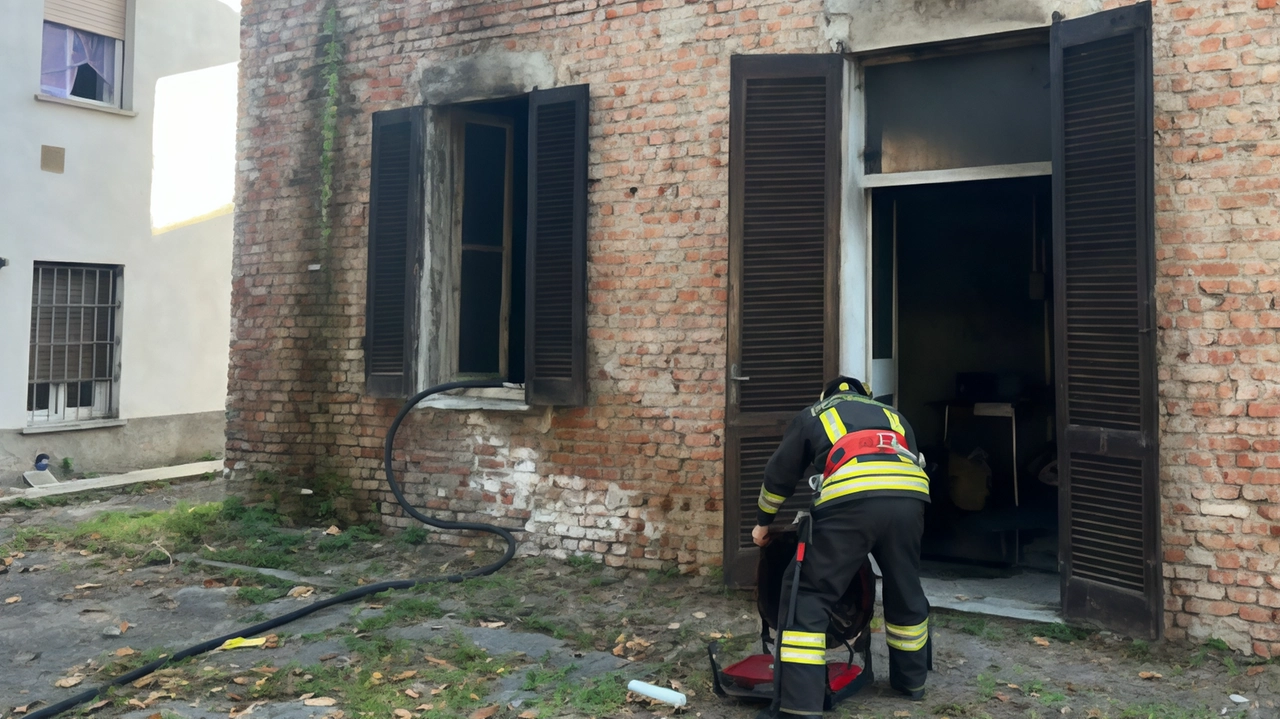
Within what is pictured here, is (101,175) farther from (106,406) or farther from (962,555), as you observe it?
(962,555)

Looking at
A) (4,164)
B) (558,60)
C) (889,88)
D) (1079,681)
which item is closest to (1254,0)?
(889,88)

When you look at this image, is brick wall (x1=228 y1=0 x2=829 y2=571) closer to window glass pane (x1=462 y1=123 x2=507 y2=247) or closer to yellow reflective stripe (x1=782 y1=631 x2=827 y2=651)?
window glass pane (x1=462 y1=123 x2=507 y2=247)

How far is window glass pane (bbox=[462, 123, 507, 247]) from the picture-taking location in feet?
24.3

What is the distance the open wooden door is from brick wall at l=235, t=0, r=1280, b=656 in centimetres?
28

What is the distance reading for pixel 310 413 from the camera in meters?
7.63

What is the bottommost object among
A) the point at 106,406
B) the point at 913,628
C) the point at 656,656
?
the point at 656,656

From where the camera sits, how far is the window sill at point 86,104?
35.4ft

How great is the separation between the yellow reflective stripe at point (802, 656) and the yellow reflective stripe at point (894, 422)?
1000 millimetres

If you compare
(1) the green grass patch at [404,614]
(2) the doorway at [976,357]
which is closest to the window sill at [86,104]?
(1) the green grass patch at [404,614]

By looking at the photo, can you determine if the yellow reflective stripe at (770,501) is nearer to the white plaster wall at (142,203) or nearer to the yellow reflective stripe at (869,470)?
the yellow reflective stripe at (869,470)

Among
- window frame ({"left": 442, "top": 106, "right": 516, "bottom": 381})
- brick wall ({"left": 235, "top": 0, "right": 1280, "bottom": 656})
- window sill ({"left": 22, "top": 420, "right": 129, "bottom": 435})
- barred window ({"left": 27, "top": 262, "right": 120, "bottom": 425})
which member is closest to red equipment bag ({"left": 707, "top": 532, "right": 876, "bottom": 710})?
brick wall ({"left": 235, "top": 0, "right": 1280, "bottom": 656})

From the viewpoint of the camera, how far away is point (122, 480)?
34.9 ft

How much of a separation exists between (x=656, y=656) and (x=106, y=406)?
9.53 m

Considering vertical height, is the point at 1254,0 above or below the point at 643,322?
above
